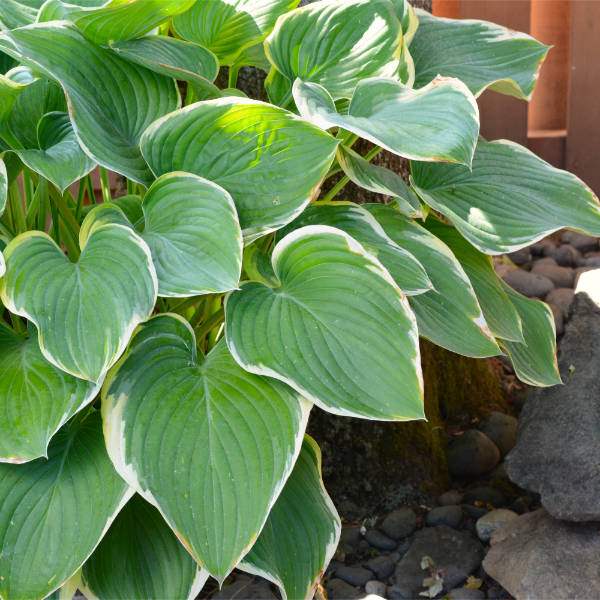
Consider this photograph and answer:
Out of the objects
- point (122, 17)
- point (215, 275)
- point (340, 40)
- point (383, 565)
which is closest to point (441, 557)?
point (383, 565)

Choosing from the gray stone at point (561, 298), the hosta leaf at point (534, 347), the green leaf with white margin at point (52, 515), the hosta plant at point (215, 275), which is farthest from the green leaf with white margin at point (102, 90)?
the gray stone at point (561, 298)

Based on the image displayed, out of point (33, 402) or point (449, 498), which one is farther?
point (449, 498)

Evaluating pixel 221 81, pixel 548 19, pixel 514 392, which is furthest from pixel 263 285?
pixel 548 19

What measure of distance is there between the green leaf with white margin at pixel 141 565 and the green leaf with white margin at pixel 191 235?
0.35 meters

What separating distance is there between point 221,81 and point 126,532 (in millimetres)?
881

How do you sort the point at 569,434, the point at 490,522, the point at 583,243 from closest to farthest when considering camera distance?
the point at 569,434 → the point at 490,522 → the point at 583,243

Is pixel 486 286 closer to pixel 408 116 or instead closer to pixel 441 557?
pixel 408 116

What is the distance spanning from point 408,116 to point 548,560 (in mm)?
751

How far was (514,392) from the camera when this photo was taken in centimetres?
194

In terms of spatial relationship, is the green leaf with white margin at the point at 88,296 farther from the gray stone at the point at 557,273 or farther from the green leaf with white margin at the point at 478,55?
the gray stone at the point at 557,273

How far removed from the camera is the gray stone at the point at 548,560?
1.24m

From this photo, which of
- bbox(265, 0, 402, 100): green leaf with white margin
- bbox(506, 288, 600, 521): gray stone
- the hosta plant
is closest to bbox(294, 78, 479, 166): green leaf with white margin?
the hosta plant

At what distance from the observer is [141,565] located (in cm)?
105

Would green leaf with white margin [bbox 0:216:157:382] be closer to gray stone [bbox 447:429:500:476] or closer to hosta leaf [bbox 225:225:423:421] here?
hosta leaf [bbox 225:225:423:421]
